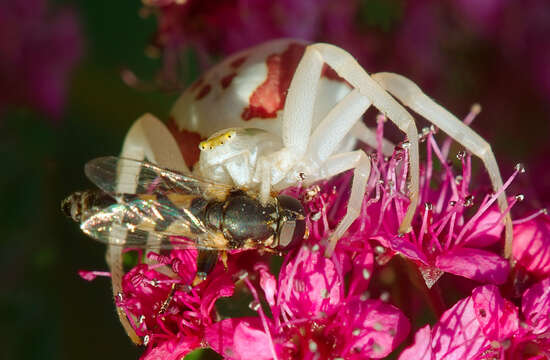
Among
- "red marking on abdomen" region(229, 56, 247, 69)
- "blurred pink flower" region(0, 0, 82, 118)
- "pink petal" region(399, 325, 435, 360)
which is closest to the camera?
"pink petal" region(399, 325, 435, 360)

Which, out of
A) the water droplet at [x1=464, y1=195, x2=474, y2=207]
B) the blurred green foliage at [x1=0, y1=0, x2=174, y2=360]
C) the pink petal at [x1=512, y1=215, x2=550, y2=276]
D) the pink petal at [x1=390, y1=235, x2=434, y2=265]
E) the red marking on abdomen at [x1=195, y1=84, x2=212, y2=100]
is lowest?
the blurred green foliage at [x1=0, y1=0, x2=174, y2=360]

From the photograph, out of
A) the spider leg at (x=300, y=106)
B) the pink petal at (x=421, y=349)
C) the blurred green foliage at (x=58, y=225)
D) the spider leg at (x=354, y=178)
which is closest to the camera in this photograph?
the pink petal at (x=421, y=349)

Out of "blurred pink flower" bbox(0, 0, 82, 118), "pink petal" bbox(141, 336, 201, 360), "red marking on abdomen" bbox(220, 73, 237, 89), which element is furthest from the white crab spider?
"blurred pink flower" bbox(0, 0, 82, 118)

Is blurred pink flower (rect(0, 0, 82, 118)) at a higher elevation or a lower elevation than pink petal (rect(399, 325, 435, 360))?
higher

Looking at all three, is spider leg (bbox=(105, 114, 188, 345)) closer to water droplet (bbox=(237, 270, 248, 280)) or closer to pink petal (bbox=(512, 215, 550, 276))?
water droplet (bbox=(237, 270, 248, 280))

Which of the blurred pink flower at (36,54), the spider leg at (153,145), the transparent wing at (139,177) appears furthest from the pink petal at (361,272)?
the blurred pink flower at (36,54)

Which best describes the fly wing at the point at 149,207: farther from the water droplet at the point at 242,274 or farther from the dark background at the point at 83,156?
the dark background at the point at 83,156

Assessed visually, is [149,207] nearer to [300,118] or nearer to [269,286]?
[269,286]

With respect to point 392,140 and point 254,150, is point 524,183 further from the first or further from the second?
point 254,150
